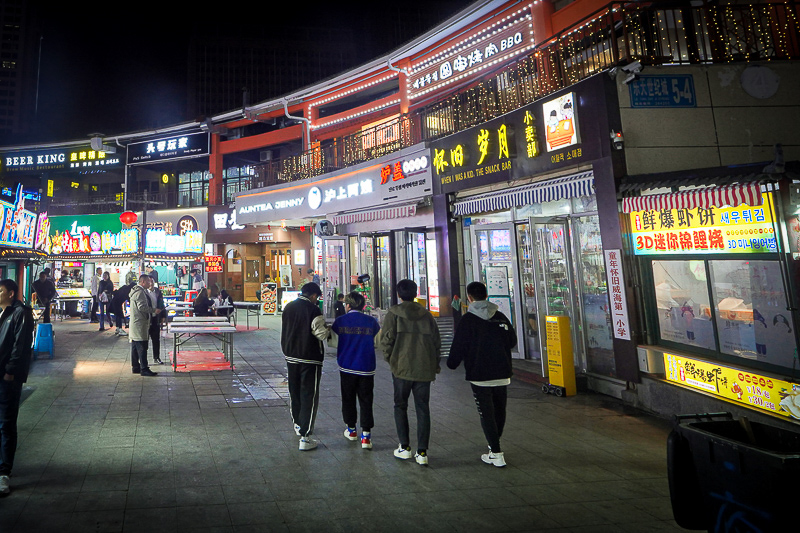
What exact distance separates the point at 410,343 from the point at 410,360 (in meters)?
0.19

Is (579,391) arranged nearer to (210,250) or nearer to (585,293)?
(585,293)

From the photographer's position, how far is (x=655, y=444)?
572 cm

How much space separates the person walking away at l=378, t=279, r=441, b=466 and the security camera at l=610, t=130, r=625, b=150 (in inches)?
→ 188

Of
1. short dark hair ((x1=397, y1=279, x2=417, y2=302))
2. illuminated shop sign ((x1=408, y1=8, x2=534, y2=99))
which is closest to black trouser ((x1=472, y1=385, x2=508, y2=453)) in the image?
short dark hair ((x1=397, y1=279, x2=417, y2=302))

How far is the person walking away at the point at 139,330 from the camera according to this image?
9.43m

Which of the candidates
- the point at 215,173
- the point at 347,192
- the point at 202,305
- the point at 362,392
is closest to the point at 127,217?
the point at 215,173

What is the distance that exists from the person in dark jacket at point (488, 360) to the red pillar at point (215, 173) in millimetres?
25615

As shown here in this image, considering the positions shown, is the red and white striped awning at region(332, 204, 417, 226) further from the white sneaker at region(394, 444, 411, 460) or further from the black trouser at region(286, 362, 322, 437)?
the white sneaker at region(394, 444, 411, 460)

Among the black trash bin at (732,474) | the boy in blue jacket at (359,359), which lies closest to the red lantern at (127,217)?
the boy in blue jacket at (359,359)

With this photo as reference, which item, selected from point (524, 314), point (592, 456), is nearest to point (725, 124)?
point (524, 314)

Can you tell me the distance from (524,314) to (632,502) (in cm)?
610

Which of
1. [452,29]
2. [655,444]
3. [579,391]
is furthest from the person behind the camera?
[452,29]

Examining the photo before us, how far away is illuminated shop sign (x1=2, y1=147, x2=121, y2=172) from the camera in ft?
98.5

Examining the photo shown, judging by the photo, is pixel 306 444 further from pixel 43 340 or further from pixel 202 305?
pixel 202 305
